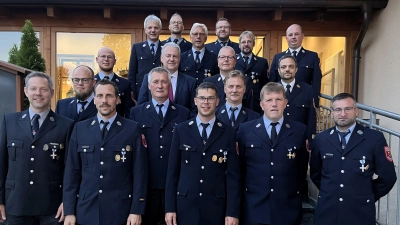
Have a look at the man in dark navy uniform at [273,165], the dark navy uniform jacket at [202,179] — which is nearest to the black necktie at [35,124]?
the dark navy uniform jacket at [202,179]

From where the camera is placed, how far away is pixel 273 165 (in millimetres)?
3521

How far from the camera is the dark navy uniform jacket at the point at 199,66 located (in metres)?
5.49

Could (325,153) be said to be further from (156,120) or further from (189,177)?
(156,120)

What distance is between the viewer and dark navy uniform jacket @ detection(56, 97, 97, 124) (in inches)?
168

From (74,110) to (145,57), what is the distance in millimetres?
1613

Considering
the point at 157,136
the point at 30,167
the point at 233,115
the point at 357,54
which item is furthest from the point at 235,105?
the point at 357,54

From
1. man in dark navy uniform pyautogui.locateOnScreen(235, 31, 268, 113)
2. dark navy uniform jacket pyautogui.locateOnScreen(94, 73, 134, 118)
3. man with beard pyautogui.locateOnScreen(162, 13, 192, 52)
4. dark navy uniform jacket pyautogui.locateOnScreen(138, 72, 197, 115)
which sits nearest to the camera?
dark navy uniform jacket pyautogui.locateOnScreen(138, 72, 197, 115)

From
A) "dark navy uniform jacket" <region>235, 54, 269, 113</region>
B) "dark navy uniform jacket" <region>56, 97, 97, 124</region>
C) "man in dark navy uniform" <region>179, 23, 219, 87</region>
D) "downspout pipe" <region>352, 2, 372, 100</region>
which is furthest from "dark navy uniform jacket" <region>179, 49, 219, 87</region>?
"downspout pipe" <region>352, 2, 372, 100</region>

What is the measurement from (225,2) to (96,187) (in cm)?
530

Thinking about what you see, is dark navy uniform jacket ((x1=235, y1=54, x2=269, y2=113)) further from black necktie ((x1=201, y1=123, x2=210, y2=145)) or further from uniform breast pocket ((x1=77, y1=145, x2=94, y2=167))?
uniform breast pocket ((x1=77, y1=145, x2=94, y2=167))

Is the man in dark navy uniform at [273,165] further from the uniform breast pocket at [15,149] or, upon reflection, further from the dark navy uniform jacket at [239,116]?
the uniform breast pocket at [15,149]

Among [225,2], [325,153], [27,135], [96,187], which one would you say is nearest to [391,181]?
[325,153]

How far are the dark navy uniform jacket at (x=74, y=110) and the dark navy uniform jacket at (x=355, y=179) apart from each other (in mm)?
2457

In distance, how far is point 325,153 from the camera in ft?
11.7
